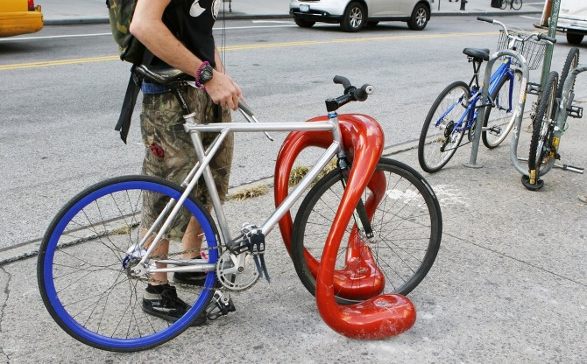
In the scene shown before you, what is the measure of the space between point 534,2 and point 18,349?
37120mm

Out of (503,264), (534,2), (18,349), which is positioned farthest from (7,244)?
(534,2)

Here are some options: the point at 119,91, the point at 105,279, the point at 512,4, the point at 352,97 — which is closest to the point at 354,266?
the point at 352,97

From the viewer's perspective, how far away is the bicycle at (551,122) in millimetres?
5043

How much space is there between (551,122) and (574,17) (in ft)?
41.4

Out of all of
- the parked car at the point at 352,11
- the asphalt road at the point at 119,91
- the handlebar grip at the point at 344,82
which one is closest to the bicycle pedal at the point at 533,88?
the asphalt road at the point at 119,91

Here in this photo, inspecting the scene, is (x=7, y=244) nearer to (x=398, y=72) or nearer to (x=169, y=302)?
(x=169, y=302)

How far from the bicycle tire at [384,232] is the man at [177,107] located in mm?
499

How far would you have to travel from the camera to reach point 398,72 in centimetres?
1077

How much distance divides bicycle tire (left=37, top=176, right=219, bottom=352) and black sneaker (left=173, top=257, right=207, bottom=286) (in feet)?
0.13

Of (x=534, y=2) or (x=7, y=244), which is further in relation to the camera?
Answer: (x=534, y=2)

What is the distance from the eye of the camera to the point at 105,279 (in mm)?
3514

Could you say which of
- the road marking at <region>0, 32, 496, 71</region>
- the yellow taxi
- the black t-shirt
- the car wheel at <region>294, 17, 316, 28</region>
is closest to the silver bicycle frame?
the black t-shirt

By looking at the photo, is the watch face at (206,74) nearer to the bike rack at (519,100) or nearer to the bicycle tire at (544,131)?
the bicycle tire at (544,131)

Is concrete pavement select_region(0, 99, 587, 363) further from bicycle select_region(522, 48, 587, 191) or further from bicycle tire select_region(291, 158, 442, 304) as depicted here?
bicycle select_region(522, 48, 587, 191)
